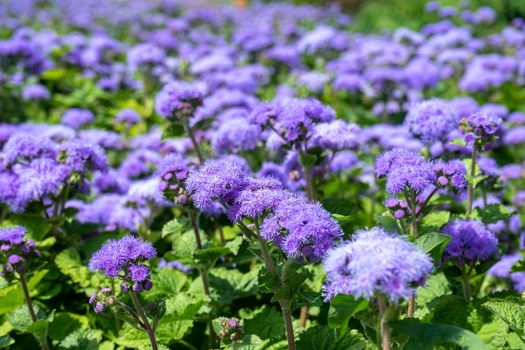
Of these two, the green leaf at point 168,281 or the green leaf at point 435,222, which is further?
the green leaf at point 168,281

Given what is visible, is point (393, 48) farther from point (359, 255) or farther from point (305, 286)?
point (359, 255)

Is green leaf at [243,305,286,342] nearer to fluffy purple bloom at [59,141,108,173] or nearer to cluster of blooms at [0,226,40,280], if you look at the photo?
cluster of blooms at [0,226,40,280]

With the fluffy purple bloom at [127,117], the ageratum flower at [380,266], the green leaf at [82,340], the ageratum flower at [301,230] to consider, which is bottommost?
the green leaf at [82,340]

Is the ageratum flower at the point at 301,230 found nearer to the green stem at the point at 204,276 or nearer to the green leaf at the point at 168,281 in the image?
the green stem at the point at 204,276

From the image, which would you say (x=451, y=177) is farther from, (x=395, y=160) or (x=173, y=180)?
(x=173, y=180)

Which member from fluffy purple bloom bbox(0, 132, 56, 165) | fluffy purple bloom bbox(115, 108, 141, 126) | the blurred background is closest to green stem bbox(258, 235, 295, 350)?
fluffy purple bloom bbox(0, 132, 56, 165)

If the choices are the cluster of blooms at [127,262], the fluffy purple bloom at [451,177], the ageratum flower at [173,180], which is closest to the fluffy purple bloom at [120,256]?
the cluster of blooms at [127,262]
